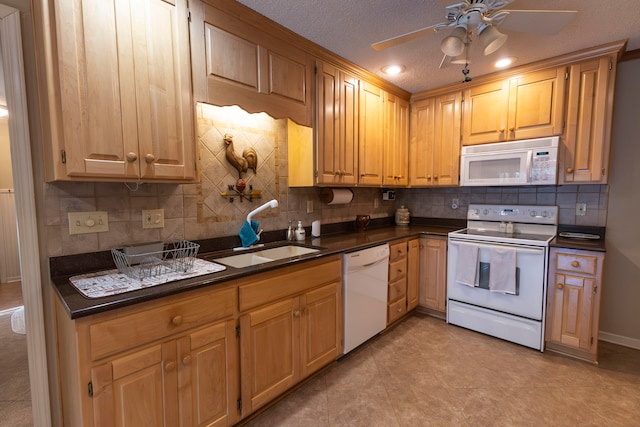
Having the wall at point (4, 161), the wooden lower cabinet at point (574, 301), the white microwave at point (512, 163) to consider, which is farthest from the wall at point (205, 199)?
the wall at point (4, 161)

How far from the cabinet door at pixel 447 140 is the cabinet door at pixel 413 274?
2.51 feet

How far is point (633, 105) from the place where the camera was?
2363mm

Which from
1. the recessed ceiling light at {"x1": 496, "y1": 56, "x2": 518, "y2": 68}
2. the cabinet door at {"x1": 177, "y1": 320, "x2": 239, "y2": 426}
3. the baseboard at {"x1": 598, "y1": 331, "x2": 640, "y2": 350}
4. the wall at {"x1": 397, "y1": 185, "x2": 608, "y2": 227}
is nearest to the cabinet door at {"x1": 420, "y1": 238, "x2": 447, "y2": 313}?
the wall at {"x1": 397, "y1": 185, "x2": 608, "y2": 227}

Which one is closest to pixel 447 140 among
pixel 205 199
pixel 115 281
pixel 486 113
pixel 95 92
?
pixel 486 113

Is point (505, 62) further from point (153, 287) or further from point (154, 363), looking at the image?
point (154, 363)

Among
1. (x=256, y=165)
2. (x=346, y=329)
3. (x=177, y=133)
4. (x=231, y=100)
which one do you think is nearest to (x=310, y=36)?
(x=231, y=100)

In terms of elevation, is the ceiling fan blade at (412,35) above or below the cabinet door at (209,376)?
above

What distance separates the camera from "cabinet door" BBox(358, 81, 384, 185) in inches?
106

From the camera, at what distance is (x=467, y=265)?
2652 mm

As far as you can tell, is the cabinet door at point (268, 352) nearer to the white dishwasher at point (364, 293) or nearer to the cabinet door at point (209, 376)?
the cabinet door at point (209, 376)

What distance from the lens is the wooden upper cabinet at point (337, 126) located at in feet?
7.53

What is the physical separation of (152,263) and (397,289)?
6.82ft

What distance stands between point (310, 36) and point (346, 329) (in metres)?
2.15

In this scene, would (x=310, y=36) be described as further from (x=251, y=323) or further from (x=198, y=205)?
(x=251, y=323)
